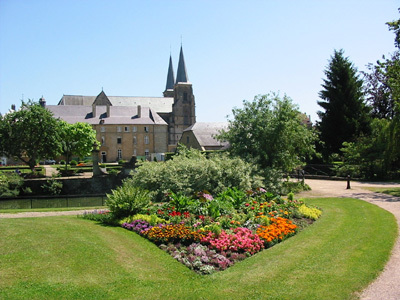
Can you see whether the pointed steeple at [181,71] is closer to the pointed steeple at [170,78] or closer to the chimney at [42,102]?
the pointed steeple at [170,78]

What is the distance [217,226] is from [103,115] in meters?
67.5

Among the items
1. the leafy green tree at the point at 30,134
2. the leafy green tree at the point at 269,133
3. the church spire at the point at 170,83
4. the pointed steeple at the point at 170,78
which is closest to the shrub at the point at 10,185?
the leafy green tree at the point at 30,134

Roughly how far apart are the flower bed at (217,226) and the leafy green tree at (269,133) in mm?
7589

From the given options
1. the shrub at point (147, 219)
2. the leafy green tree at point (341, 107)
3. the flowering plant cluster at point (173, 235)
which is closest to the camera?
the flowering plant cluster at point (173, 235)

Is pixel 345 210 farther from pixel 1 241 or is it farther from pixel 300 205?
pixel 1 241

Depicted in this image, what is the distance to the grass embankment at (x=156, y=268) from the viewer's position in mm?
6371

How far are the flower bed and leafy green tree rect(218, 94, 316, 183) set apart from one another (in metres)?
7.59

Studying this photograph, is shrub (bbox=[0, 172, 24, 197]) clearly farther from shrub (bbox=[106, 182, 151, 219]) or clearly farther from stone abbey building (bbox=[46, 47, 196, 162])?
stone abbey building (bbox=[46, 47, 196, 162])

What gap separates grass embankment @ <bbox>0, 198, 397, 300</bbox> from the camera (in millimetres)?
6371

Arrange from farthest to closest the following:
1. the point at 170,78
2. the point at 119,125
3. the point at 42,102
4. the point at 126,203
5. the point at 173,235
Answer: the point at 170,78, the point at 42,102, the point at 119,125, the point at 126,203, the point at 173,235

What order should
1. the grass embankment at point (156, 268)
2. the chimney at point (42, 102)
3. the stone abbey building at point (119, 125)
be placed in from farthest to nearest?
1. the chimney at point (42, 102)
2. the stone abbey building at point (119, 125)
3. the grass embankment at point (156, 268)

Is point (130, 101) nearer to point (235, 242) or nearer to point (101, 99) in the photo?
point (101, 99)

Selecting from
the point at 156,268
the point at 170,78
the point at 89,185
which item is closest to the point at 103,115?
the point at 170,78

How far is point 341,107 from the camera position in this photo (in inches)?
1426
